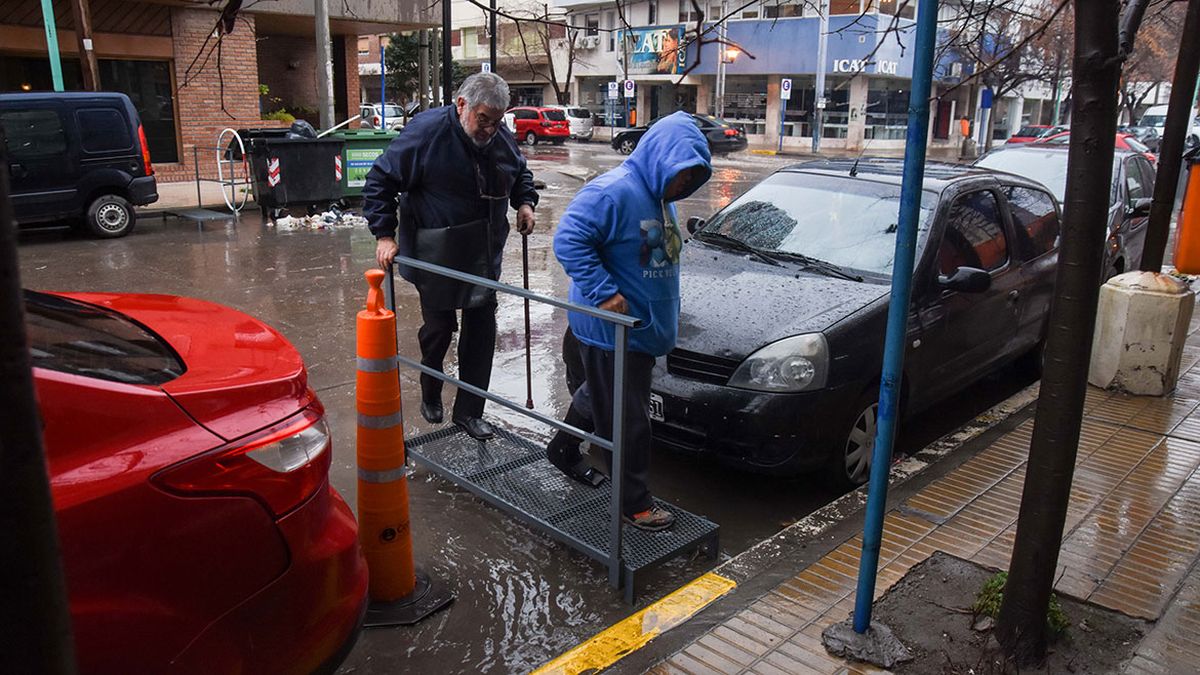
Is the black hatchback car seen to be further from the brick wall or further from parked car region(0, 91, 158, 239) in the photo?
the brick wall

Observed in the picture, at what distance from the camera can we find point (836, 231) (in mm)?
5559

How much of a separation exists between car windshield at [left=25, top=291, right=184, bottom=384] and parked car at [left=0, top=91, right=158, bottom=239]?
10432 millimetres

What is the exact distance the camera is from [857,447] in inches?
188

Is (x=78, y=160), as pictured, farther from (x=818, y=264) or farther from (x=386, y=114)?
(x=386, y=114)

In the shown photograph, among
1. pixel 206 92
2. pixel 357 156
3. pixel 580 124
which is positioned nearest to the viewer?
pixel 357 156

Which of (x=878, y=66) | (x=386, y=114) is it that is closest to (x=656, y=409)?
(x=386, y=114)

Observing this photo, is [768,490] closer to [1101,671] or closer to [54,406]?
[1101,671]

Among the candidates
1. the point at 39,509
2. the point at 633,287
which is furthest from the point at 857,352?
the point at 39,509

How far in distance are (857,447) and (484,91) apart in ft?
8.81

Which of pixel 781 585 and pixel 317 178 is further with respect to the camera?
pixel 317 178

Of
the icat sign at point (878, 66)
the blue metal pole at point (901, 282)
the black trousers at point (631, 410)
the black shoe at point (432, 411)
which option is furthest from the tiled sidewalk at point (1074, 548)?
the icat sign at point (878, 66)

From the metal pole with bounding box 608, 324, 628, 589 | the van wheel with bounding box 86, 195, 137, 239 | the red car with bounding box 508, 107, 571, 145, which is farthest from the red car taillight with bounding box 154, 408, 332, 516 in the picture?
the red car with bounding box 508, 107, 571, 145

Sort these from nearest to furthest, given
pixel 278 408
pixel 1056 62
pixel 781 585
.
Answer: pixel 278 408, pixel 781 585, pixel 1056 62

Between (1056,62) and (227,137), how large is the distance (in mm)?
29466
